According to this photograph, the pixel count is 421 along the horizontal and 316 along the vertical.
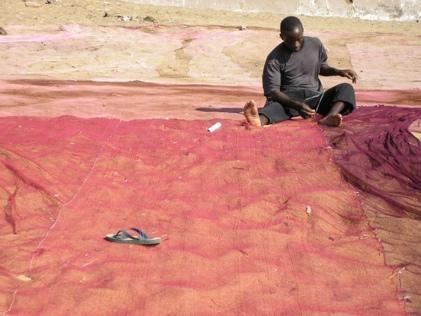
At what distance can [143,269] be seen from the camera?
386 cm

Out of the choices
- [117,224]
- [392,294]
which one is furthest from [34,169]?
[392,294]

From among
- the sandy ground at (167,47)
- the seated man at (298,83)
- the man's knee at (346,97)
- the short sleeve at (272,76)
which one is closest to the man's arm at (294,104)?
the seated man at (298,83)

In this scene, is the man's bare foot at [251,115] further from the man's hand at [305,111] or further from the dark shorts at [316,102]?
the man's hand at [305,111]

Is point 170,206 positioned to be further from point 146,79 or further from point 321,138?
point 146,79

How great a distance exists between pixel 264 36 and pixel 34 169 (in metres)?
10.1

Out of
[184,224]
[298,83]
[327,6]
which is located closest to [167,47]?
[298,83]

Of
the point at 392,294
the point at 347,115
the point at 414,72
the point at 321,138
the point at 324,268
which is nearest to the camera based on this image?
the point at 392,294

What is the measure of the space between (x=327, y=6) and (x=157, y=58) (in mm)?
9042

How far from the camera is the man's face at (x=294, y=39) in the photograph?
6.79 meters

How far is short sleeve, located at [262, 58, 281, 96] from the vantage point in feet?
22.8

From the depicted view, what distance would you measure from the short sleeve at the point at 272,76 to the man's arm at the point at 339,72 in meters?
0.52

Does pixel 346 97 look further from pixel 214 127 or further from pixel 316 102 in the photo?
pixel 214 127

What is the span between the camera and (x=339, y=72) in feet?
23.1

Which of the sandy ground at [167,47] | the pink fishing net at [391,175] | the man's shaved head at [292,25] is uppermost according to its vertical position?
the man's shaved head at [292,25]
